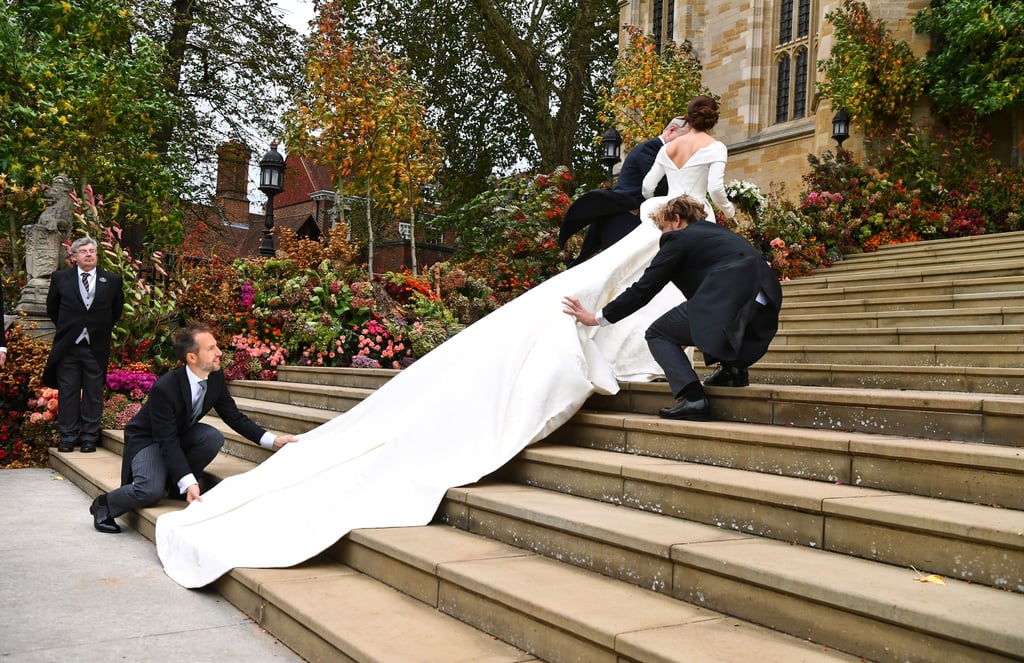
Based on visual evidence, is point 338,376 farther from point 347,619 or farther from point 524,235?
point 347,619

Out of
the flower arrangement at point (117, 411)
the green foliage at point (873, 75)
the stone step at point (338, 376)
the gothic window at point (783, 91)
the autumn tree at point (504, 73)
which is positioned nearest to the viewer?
the stone step at point (338, 376)

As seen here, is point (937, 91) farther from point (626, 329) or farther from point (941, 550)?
point (941, 550)

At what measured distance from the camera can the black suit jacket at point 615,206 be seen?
6363 millimetres

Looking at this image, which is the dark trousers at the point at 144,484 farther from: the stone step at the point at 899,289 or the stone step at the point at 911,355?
the stone step at the point at 899,289

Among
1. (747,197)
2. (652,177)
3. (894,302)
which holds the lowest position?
(894,302)

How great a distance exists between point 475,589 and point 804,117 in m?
18.4

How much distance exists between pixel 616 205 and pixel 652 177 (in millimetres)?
329

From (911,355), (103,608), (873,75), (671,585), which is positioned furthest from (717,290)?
(873,75)

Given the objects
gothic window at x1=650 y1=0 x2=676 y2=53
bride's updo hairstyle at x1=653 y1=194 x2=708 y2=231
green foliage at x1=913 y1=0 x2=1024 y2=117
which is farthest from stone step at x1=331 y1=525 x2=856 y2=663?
gothic window at x1=650 y1=0 x2=676 y2=53

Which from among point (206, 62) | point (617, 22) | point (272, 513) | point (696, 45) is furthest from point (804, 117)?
point (272, 513)

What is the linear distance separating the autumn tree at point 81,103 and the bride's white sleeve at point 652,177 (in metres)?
8.11

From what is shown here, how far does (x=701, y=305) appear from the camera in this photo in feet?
16.1

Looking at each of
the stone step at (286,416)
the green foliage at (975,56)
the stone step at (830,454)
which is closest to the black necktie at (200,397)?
the stone step at (286,416)

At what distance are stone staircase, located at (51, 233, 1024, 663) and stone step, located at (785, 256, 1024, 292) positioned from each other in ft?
11.9
